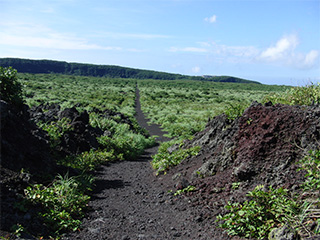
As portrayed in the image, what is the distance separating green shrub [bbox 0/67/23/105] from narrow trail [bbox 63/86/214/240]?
3254 mm

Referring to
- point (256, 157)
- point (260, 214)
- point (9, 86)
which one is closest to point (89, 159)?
point (9, 86)

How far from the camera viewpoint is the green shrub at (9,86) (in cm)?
860

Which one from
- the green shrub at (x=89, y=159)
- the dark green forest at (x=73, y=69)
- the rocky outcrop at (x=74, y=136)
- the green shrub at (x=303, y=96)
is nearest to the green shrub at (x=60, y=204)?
the green shrub at (x=89, y=159)

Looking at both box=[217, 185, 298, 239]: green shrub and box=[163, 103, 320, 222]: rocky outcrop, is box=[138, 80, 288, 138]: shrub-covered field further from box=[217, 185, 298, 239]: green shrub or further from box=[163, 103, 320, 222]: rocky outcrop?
box=[217, 185, 298, 239]: green shrub

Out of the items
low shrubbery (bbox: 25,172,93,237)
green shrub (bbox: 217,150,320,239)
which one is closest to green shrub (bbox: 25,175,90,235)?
low shrubbery (bbox: 25,172,93,237)

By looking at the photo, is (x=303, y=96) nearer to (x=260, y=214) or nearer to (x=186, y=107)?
(x=260, y=214)

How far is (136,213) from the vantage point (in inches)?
253

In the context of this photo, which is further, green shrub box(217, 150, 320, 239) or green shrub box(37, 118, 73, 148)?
green shrub box(37, 118, 73, 148)

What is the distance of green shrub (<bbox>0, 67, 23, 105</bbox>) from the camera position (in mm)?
8602

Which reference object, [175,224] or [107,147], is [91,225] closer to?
[175,224]

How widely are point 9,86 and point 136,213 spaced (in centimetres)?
516

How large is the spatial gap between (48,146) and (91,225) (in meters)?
4.82

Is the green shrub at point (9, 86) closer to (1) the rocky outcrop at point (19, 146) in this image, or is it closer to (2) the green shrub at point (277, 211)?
(1) the rocky outcrop at point (19, 146)

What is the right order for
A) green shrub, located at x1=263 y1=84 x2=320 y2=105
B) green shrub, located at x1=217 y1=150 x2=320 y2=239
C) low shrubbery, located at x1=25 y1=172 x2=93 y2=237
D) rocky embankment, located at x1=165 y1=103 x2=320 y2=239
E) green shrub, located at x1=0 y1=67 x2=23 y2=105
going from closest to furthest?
green shrub, located at x1=217 y1=150 x2=320 y2=239
low shrubbery, located at x1=25 y1=172 x2=93 y2=237
rocky embankment, located at x1=165 y1=103 x2=320 y2=239
green shrub, located at x1=263 y1=84 x2=320 y2=105
green shrub, located at x1=0 y1=67 x2=23 y2=105
